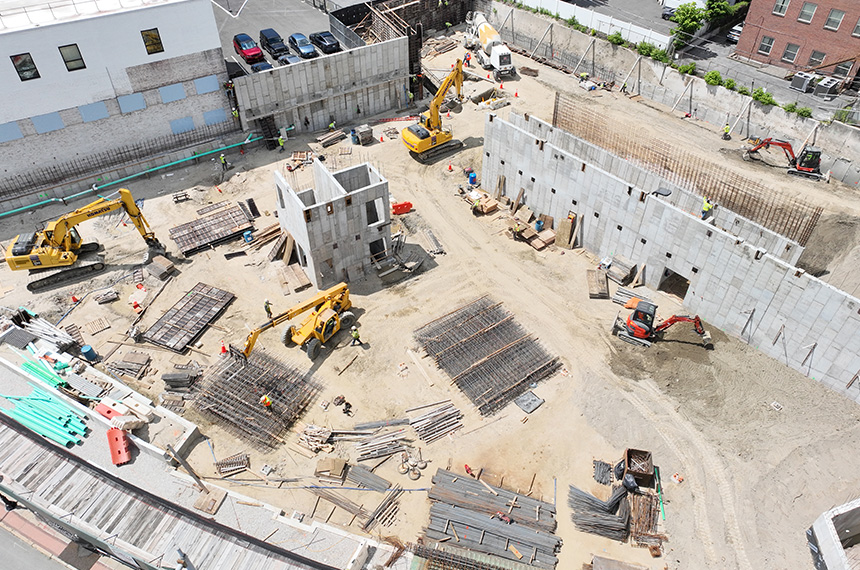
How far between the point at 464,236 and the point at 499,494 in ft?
51.2

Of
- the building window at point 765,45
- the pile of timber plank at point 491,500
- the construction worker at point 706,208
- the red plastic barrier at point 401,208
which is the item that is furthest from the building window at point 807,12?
the pile of timber plank at point 491,500

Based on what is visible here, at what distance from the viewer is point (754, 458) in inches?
864

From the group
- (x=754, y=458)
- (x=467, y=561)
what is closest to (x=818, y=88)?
(x=754, y=458)

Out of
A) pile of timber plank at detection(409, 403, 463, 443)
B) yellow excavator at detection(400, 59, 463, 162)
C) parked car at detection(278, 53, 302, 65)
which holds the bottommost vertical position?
pile of timber plank at detection(409, 403, 463, 443)

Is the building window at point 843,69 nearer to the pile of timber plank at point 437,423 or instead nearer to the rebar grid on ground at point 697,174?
the rebar grid on ground at point 697,174

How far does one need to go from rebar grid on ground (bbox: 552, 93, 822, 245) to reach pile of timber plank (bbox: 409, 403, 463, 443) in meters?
18.8

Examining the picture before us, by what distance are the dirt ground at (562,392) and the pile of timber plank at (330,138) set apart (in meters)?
6.33

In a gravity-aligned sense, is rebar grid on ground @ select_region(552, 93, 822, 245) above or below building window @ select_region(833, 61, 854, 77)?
below

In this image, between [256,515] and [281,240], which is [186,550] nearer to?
[256,515]

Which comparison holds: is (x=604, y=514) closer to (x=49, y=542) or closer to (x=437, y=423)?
(x=437, y=423)

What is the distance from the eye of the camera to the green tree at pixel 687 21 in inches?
1743

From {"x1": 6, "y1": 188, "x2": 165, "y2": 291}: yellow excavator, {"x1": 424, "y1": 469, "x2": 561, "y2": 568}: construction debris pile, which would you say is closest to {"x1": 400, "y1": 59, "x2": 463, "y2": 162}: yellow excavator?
{"x1": 6, "y1": 188, "x2": 165, "y2": 291}: yellow excavator

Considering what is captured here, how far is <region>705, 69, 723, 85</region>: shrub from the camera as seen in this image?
40.4m

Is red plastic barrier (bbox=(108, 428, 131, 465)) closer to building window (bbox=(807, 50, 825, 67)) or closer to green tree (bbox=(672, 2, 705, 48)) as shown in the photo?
green tree (bbox=(672, 2, 705, 48))
